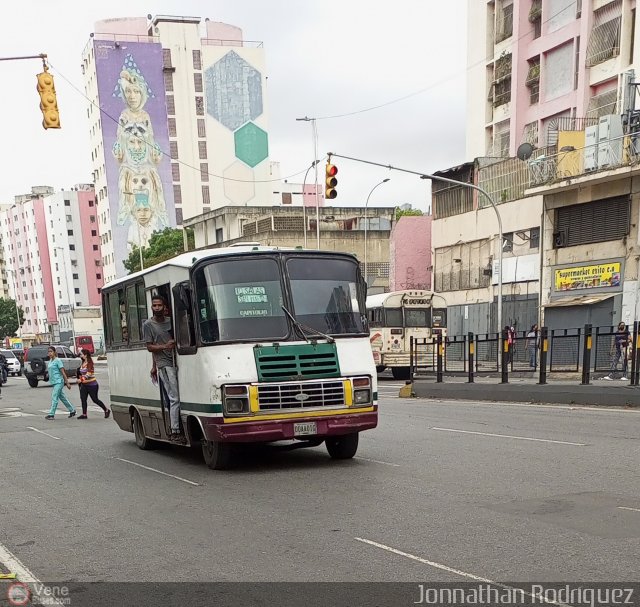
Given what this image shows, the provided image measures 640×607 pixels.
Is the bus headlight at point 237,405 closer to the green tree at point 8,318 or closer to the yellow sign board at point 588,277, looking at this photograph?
the yellow sign board at point 588,277

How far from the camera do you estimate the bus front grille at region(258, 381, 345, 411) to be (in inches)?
352

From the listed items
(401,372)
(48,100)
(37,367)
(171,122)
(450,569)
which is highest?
(171,122)

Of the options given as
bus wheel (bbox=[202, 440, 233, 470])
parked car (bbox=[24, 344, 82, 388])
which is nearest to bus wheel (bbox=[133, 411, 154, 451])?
bus wheel (bbox=[202, 440, 233, 470])

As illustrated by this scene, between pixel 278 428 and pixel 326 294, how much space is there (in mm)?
1961

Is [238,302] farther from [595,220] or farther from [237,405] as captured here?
[595,220]

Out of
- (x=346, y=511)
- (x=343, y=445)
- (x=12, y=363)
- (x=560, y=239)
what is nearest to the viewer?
(x=346, y=511)

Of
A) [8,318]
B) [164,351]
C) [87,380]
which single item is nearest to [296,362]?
[164,351]

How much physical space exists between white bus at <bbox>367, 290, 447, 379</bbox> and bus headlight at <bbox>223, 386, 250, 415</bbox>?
21411 millimetres

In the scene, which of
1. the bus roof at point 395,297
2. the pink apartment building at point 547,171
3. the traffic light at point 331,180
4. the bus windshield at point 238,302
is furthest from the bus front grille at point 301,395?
the pink apartment building at point 547,171

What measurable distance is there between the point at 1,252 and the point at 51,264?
3173 cm

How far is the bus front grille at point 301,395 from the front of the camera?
894 centimetres

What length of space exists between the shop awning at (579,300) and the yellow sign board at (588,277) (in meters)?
0.41

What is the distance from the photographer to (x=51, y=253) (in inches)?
4887

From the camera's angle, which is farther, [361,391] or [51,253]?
[51,253]
